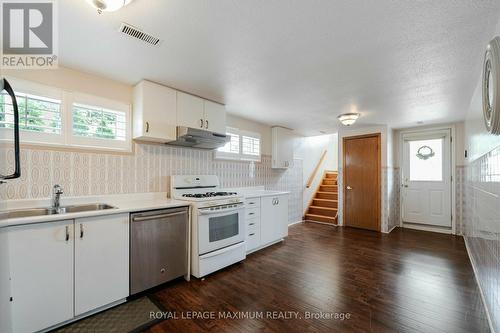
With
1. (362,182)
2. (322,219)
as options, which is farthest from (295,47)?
(322,219)

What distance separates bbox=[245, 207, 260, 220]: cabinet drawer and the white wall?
251cm

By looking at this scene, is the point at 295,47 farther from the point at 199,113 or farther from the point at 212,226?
the point at 212,226

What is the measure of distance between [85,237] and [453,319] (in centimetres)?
314

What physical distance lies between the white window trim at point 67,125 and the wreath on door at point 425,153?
5.75 metres

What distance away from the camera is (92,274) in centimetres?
181

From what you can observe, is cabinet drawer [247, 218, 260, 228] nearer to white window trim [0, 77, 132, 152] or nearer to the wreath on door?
white window trim [0, 77, 132, 152]

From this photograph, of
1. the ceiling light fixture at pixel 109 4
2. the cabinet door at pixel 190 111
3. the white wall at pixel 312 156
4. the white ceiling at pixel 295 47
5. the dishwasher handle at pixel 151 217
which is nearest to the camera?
the ceiling light fixture at pixel 109 4

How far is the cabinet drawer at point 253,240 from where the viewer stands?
3238 mm

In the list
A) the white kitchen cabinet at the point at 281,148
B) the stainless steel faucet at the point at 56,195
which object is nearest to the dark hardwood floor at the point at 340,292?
the stainless steel faucet at the point at 56,195

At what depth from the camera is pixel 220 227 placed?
105 inches

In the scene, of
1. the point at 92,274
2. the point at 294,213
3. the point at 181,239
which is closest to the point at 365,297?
the point at 181,239

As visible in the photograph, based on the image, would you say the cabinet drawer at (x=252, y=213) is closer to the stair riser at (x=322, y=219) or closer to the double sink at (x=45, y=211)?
→ the double sink at (x=45, y=211)

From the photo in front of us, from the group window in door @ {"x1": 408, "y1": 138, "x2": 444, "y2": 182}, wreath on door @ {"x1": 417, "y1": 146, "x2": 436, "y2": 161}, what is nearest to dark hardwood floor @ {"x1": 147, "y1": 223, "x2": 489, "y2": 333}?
window in door @ {"x1": 408, "y1": 138, "x2": 444, "y2": 182}

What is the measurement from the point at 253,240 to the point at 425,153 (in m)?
4.37
